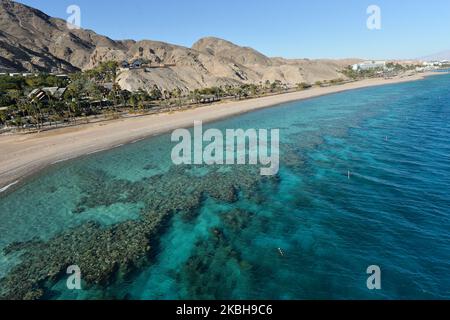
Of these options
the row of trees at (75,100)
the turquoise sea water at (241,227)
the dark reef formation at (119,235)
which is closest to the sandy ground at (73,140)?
the turquoise sea water at (241,227)

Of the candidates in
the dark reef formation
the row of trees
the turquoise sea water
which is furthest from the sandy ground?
the dark reef formation

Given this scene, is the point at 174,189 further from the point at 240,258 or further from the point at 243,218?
the point at 240,258

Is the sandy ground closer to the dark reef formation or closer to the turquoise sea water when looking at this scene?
the turquoise sea water

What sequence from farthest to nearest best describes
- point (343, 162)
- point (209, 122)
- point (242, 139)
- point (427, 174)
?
1. point (209, 122)
2. point (242, 139)
3. point (343, 162)
4. point (427, 174)

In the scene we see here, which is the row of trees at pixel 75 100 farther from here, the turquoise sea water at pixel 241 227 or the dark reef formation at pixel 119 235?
the dark reef formation at pixel 119 235

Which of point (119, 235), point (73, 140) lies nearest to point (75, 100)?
point (73, 140)

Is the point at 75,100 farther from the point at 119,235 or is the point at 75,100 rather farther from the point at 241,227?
the point at 241,227
